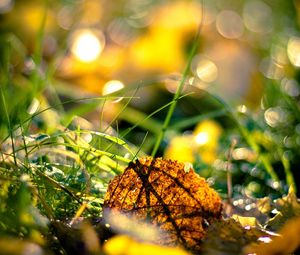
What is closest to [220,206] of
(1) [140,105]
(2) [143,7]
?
(1) [140,105]

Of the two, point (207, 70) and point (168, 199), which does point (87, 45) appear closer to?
point (207, 70)

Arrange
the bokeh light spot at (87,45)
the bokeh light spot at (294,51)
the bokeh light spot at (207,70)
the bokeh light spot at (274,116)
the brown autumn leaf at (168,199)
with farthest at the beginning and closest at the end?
the bokeh light spot at (87,45)
the bokeh light spot at (207,70)
the bokeh light spot at (294,51)
the bokeh light spot at (274,116)
the brown autumn leaf at (168,199)

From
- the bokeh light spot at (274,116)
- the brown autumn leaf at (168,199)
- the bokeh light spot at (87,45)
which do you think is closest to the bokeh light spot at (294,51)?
the bokeh light spot at (274,116)

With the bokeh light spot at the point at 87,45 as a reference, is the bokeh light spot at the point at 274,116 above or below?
below

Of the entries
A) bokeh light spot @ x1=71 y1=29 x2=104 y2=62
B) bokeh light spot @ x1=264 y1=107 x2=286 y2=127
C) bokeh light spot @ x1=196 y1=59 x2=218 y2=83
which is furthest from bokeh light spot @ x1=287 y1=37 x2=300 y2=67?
bokeh light spot @ x1=71 y1=29 x2=104 y2=62

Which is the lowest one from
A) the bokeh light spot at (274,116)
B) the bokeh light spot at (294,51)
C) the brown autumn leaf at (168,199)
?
the brown autumn leaf at (168,199)

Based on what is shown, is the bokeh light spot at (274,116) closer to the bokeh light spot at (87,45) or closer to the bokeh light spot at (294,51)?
the bokeh light spot at (294,51)

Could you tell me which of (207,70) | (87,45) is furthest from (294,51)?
(87,45)

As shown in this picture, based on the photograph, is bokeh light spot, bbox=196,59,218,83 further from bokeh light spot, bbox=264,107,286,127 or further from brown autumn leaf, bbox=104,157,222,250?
brown autumn leaf, bbox=104,157,222,250
